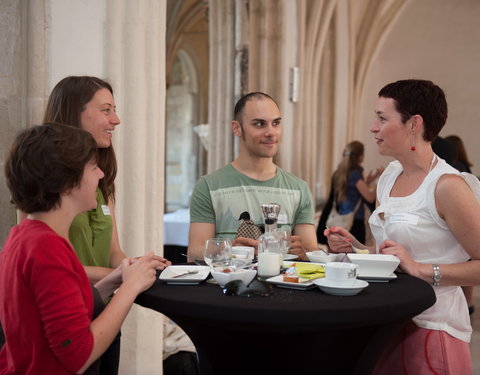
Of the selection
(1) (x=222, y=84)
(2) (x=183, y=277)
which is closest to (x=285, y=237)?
(2) (x=183, y=277)

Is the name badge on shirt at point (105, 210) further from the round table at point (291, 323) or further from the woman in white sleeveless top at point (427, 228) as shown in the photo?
the woman in white sleeveless top at point (427, 228)

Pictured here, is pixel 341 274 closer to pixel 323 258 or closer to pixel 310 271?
pixel 310 271

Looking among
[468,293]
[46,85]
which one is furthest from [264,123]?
[468,293]

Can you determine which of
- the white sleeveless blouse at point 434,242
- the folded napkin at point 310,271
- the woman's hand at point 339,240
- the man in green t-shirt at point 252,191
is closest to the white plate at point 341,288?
the folded napkin at point 310,271

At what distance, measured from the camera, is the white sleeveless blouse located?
7.36ft

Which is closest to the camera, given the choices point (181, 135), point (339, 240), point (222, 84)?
point (339, 240)

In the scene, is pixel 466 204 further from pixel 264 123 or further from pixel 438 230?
pixel 264 123

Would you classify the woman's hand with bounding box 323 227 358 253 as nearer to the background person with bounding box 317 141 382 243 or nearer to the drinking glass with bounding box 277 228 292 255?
the drinking glass with bounding box 277 228 292 255

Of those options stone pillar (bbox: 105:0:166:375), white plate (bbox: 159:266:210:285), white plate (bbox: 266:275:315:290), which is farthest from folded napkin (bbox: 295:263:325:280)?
stone pillar (bbox: 105:0:166:375)

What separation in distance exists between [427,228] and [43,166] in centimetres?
139

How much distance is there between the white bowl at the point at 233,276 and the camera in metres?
2.01

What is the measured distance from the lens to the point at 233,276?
6.59 feet

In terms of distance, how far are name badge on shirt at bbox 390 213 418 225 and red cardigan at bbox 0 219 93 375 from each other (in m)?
1.24

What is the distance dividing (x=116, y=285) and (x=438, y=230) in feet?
3.92
